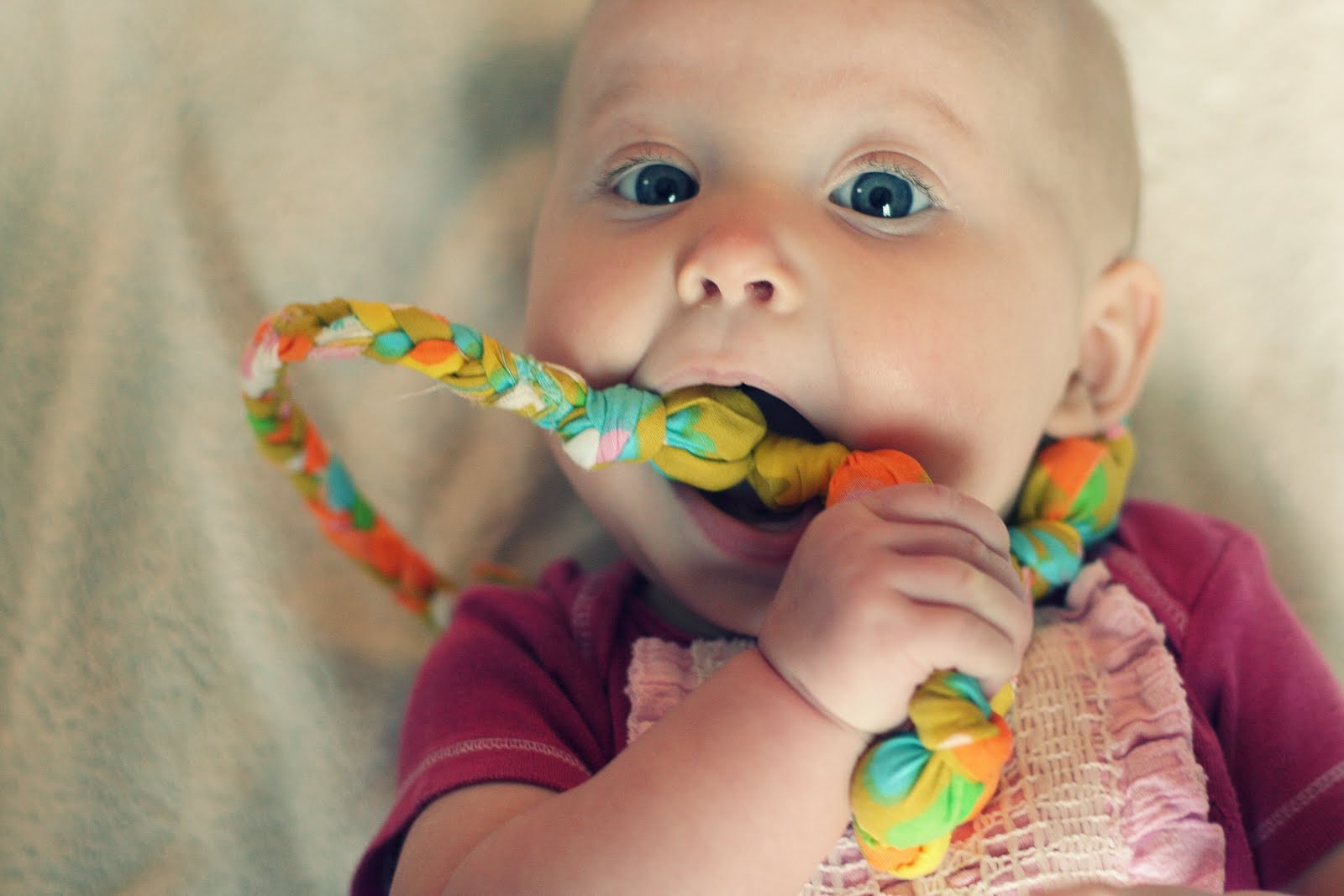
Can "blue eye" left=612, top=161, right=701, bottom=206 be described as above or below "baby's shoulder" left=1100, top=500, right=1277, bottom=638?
above

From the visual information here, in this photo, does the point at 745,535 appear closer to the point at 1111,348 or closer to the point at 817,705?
the point at 817,705

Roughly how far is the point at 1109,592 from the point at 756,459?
39 centimetres

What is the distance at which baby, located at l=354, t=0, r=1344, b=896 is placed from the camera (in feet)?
2.78

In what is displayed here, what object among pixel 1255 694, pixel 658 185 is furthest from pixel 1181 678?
pixel 658 185

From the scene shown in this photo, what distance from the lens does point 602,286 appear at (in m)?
1.06

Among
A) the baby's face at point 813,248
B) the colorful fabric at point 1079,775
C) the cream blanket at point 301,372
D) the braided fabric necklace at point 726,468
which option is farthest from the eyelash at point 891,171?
the cream blanket at point 301,372

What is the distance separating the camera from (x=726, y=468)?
1021 mm

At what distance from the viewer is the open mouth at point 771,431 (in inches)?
43.0

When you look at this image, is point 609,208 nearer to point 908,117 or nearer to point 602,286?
point 602,286

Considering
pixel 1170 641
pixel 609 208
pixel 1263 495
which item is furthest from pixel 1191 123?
pixel 609 208

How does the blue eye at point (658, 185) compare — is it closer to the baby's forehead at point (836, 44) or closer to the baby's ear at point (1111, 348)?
the baby's forehead at point (836, 44)

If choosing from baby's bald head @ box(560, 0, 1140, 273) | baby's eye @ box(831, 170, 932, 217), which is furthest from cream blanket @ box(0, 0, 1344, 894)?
baby's eye @ box(831, 170, 932, 217)

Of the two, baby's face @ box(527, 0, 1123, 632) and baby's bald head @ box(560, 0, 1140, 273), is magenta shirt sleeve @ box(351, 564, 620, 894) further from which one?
baby's bald head @ box(560, 0, 1140, 273)

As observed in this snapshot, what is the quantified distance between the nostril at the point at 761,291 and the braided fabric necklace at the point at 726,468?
9 cm
